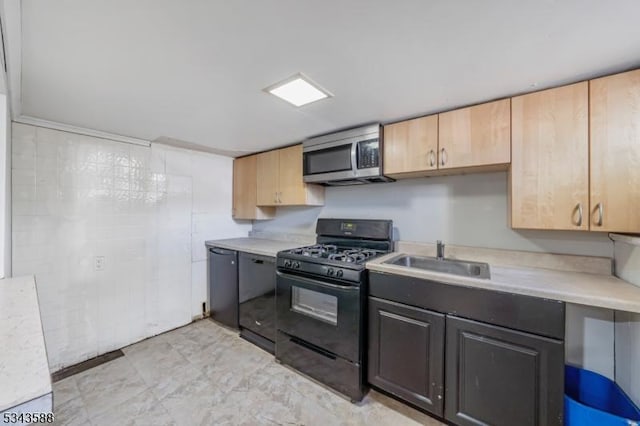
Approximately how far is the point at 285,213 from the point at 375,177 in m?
1.54

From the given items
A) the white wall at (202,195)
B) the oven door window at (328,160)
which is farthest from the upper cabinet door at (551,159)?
the white wall at (202,195)

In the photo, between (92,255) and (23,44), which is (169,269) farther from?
(23,44)

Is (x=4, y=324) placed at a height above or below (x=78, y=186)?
below

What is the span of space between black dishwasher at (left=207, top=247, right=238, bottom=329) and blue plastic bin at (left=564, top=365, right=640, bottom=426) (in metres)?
2.72

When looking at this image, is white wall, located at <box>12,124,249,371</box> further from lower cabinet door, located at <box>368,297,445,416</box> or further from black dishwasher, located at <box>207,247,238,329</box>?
lower cabinet door, located at <box>368,297,445,416</box>

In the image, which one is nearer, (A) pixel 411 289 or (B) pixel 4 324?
(B) pixel 4 324

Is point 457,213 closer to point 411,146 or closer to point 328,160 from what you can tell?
point 411,146

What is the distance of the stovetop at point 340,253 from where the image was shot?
6.74 feet

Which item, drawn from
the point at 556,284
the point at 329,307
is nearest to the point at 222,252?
the point at 329,307

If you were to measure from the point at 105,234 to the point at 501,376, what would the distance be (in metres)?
3.34

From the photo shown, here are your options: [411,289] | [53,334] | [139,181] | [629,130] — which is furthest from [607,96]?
[53,334]

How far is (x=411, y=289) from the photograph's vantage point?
5.68 feet

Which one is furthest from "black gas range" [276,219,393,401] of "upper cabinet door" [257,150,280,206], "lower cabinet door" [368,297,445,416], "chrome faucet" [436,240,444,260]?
"upper cabinet door" [257,150,280,206]

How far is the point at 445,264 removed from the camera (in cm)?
213
